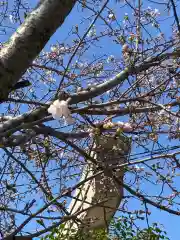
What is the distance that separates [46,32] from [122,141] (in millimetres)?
1092

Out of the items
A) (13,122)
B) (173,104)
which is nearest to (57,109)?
(13,122)

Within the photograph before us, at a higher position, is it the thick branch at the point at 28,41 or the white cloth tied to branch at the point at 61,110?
the thick branch at the point at 28,41

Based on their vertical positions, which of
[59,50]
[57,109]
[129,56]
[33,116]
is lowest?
[57,109]

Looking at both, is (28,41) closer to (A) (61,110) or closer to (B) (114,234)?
(A) (61,110)

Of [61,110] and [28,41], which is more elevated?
[28,41]

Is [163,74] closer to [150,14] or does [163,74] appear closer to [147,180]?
[150,14]

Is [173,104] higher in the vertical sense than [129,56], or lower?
lower

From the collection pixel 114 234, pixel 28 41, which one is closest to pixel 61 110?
pixel 28 41

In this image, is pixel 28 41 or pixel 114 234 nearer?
pixel 28 41

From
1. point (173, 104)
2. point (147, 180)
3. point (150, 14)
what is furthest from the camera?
point (150, 14)

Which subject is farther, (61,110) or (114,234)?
(114,234)

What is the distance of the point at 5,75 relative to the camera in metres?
1.67

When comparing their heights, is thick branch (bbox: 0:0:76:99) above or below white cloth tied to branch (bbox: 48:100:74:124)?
above

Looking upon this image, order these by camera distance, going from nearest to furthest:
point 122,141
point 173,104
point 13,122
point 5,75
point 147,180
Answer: point 5,75 → point 13,122 → point 173,104 → point 122,141 → point 147,180
